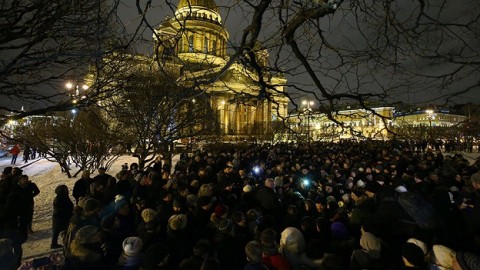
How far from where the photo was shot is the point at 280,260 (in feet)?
11.2

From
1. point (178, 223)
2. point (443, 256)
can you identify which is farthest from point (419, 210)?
point (178, 223)

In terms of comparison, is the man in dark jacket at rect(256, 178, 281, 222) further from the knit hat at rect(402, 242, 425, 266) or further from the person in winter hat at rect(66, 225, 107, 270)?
the person in winter hat at rect(66, 225, 107, 270)

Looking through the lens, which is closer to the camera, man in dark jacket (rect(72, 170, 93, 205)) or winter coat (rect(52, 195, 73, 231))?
winter coat (rect(52, 195, 73, 231))

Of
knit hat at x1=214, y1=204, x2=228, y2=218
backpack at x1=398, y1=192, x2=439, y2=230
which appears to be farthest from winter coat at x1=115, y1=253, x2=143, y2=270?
backpack at x1=398, y1=192, x2=439, y2=230

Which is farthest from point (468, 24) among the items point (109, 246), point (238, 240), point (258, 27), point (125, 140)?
point (125, 140)

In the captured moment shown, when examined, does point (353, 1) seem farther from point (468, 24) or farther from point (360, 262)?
point (360, 262)

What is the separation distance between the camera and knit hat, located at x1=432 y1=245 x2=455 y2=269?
10.2 ft

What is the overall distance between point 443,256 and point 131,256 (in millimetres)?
3569

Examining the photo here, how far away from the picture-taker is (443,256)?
10.4ft

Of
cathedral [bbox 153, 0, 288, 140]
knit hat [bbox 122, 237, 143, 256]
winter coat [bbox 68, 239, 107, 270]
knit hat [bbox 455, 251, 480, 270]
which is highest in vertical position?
cathedral [bbox 153, 0, 288, 140]

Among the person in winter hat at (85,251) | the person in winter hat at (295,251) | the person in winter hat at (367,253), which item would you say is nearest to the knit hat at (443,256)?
the person in winter hat at (367,253)

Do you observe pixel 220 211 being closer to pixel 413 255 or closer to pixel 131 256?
pixel 131 256

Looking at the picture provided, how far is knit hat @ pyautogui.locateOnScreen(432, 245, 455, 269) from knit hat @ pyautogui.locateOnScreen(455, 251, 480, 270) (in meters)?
0.35

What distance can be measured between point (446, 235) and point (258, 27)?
3.91 metres
